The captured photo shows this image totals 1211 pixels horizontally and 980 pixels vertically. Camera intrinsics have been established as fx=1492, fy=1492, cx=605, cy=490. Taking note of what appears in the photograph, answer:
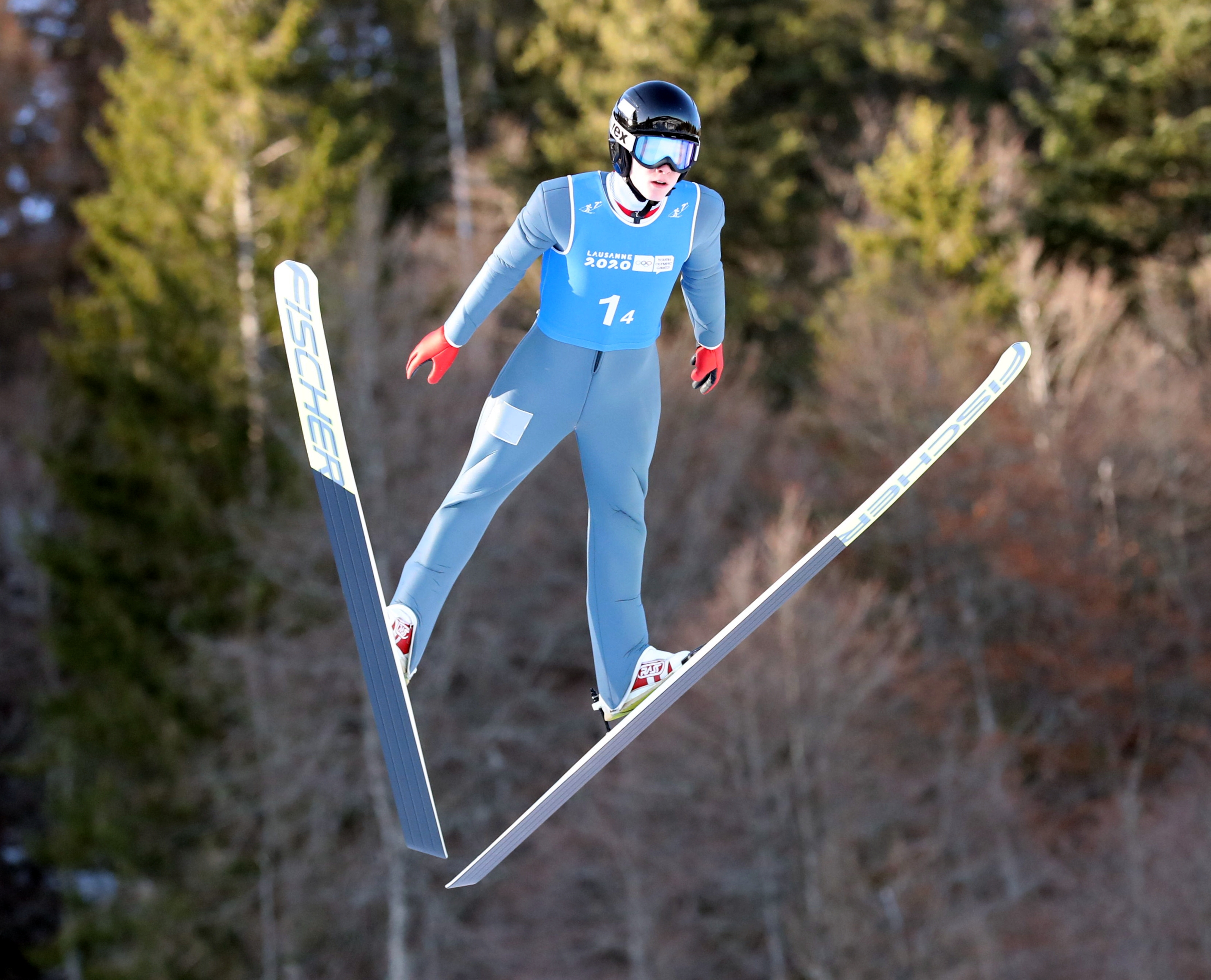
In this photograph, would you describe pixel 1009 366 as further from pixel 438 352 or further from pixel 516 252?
pixel 438 352

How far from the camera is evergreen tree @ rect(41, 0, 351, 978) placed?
2525 centimetres

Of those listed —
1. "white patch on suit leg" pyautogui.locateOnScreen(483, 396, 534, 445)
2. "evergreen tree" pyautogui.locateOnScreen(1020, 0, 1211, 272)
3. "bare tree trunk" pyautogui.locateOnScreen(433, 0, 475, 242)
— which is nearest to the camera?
"white patch on suit leg" pyautogui.locateOnScreen(483, 396, 534, 445)

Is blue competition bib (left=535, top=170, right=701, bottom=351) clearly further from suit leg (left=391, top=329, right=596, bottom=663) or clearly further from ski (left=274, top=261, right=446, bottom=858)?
ski (left=274, top=261, right=446, bottom=858)

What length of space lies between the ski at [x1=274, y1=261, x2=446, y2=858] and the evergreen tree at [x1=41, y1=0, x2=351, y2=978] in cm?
2029

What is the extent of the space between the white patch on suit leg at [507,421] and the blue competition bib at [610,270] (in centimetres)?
24

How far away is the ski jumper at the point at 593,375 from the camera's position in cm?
400

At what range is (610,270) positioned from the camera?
400cm

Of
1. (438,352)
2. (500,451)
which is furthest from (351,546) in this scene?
(438,352)

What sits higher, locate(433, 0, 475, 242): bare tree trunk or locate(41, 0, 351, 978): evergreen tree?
locate(433, 0, 475, 242): bare tree trunk

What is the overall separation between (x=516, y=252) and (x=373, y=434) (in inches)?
601

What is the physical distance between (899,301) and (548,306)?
22.8 m

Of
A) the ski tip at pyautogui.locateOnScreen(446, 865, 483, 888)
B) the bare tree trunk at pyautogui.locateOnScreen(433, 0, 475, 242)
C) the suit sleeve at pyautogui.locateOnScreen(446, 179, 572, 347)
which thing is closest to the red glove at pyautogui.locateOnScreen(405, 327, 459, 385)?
the suit sleeve at pyautogui.locateOnScreen(446, 179, 572, 347)

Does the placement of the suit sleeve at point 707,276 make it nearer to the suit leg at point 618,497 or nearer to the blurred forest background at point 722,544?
the suit leg at point 618,497

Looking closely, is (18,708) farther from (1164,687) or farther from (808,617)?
(1164,687)
